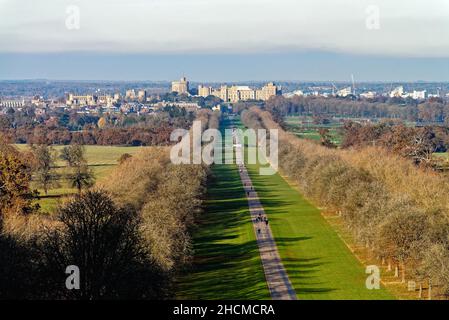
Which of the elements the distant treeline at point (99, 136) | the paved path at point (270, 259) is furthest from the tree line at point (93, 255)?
the distant treeline at point (99, 136)

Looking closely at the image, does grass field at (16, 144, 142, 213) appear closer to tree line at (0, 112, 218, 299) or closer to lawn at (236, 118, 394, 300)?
lawn at (236, 118, 394, 300)

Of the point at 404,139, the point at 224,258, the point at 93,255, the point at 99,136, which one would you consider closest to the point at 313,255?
the point at 224,258

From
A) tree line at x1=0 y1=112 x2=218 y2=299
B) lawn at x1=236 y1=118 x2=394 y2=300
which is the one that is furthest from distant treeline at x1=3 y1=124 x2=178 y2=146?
tree line at x1=0 y1=112 x2=218 y2=299

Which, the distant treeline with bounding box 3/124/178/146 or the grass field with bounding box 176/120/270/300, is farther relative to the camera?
the distant treeline with bounding box 3/124/178/146

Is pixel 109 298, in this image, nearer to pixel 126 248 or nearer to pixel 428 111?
pixel 126 248

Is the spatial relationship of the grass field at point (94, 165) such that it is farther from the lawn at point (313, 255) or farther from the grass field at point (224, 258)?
the lawn at point (313, 255)
